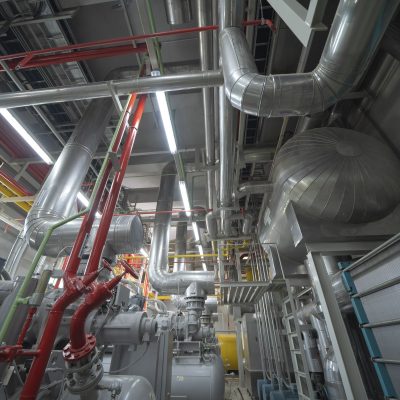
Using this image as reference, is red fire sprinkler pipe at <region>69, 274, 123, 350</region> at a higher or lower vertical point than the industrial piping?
lower

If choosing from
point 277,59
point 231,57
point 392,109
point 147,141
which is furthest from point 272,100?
point 147,141

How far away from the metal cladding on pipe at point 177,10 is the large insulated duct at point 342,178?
2.15 meters

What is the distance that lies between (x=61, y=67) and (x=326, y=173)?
4.05m

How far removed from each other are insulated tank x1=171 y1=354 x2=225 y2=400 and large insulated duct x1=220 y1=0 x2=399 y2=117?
417cm

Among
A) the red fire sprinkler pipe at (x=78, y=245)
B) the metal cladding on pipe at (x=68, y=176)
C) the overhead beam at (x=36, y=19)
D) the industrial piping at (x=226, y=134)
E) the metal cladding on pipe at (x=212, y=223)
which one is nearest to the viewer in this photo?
the red fire sprinkler pipe at (x=78, y=245)

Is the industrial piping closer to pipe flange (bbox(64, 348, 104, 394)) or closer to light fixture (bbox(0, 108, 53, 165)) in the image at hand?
pipe flange (bbox(64, 348, 104, 394))

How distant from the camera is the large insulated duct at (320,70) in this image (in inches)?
51.7

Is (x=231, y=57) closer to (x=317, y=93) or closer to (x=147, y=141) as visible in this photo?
(x=317, y=93)

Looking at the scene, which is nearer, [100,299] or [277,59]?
[100,299]

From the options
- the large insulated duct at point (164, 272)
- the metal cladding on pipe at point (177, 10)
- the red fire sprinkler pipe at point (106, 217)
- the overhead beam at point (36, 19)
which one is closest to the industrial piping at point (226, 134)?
the metal cladding on pipe at point (177, 10)

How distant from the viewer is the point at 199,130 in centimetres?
489

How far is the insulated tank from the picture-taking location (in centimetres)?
361

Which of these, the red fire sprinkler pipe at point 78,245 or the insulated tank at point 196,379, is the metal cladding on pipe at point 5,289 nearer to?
the red fire sprinkler pipe at point 78,245

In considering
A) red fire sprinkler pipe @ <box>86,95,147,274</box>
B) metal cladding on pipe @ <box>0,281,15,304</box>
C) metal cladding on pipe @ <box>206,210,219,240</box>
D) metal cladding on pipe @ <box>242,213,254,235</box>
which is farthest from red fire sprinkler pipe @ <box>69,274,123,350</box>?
metal cladding on pipe @ <box>242,213,254,235</box>
